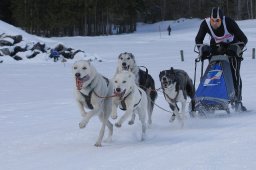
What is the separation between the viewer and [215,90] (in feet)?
25.5


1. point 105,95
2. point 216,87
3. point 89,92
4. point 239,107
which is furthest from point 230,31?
point 89,92

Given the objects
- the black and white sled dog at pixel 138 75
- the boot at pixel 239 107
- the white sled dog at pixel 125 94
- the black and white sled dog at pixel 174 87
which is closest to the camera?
the white sled dog at pixel 125 94

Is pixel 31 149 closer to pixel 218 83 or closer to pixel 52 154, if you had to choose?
pixel 52 154

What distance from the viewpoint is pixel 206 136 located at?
5.93 metres

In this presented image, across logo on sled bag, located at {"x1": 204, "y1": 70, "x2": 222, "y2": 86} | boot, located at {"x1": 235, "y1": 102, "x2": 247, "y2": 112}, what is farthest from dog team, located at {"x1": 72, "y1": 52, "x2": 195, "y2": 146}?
boot, located at {"x1": 235, "y1": 102, "x2": 247, "y2": 112}

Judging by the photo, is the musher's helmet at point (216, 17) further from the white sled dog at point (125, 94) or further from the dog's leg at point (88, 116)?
the dog's leg at point (88, 116)

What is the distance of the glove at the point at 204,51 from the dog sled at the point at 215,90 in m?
0.13

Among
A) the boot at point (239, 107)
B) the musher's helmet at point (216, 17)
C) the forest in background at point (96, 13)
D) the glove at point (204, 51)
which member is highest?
the forest in background at point (96, 13)

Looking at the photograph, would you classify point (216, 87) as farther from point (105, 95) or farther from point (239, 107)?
point (105, 95)

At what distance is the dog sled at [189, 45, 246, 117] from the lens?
772 centimetres

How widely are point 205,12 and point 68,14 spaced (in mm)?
24436

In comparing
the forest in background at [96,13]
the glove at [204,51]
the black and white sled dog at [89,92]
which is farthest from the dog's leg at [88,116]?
the forest in background at [96,13]

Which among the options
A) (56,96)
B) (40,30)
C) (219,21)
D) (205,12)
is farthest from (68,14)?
(219,21)

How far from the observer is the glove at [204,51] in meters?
7.99
